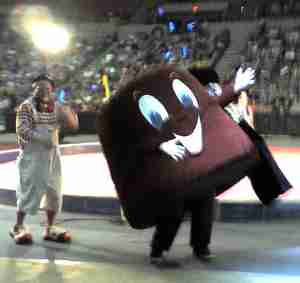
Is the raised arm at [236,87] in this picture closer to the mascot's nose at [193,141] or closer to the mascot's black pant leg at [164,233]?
the mascot's nose at [193,141]

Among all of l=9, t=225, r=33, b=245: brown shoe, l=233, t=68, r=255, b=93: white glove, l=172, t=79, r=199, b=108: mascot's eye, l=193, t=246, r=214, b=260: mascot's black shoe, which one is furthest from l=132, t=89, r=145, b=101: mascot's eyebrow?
l=9, t=225, r=33, b=245: brown shoe

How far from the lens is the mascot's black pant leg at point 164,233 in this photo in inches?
195

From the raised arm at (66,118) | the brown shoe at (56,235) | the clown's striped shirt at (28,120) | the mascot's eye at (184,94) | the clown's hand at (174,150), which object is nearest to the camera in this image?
the clown's hand at (174,150)

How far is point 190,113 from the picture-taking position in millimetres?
4949

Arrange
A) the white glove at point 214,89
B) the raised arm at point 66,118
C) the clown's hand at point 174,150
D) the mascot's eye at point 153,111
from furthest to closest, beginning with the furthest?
the raised arm at point 66,118, the white glove at point 214,89, the mascot's eye at point 153,111, the clown's hand at point 174,150

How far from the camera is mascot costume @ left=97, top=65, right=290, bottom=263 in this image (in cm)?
477

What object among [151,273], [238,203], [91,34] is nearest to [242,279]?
[151,273]

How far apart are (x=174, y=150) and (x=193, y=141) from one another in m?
0.19

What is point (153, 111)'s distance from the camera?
192 inches

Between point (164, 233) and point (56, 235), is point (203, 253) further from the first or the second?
point (56, 235)

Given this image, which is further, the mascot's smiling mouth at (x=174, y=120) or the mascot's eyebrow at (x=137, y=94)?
the mascot's eyebrow at (x=137, y=94)

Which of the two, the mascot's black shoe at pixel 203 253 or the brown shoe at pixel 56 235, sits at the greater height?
the mascot's black shoe at pixel 203 253

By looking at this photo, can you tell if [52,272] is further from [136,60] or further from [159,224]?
[136,60]

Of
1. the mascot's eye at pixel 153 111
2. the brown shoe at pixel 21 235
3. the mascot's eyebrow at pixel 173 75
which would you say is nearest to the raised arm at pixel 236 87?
the mascot's eyebrow at pixel 173 75
